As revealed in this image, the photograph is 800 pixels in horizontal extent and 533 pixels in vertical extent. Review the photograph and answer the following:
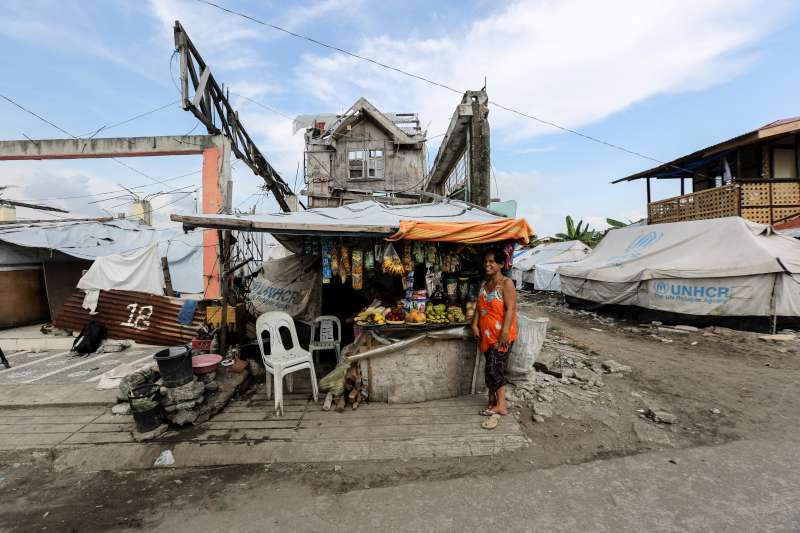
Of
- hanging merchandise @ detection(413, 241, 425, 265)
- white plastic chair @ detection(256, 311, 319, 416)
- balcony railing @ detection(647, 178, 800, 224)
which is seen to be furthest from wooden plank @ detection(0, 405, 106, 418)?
balcony railing @ detection(647, 178, 800, 224)

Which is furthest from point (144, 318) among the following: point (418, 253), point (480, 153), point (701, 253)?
point (701, 253)

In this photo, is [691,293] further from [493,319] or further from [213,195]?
[213,195]

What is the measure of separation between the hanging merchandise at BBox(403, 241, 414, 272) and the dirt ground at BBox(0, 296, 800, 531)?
7.68 feet

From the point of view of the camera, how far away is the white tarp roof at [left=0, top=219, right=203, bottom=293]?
30.7ft

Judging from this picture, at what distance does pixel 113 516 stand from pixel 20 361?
6.58 metres

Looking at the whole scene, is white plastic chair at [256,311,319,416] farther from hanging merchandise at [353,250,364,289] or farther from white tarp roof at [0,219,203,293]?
white tarp roof at [0,219,203,293]

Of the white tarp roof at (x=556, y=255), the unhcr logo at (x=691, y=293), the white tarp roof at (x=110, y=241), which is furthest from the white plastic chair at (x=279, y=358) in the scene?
the white tarp roof at (x=556, y=255)

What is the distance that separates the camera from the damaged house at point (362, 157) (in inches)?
763

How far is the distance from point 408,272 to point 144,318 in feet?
20.9

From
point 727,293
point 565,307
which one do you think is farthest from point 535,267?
point 727,293

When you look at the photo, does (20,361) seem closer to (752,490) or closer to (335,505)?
(335,505)

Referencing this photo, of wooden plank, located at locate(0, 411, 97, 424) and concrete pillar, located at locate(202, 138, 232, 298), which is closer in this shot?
wooden plank, located at locate(0, 411, 97, 424)

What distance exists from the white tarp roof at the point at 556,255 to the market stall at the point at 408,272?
17.0 metres

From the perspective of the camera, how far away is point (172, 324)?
25.9 ft
